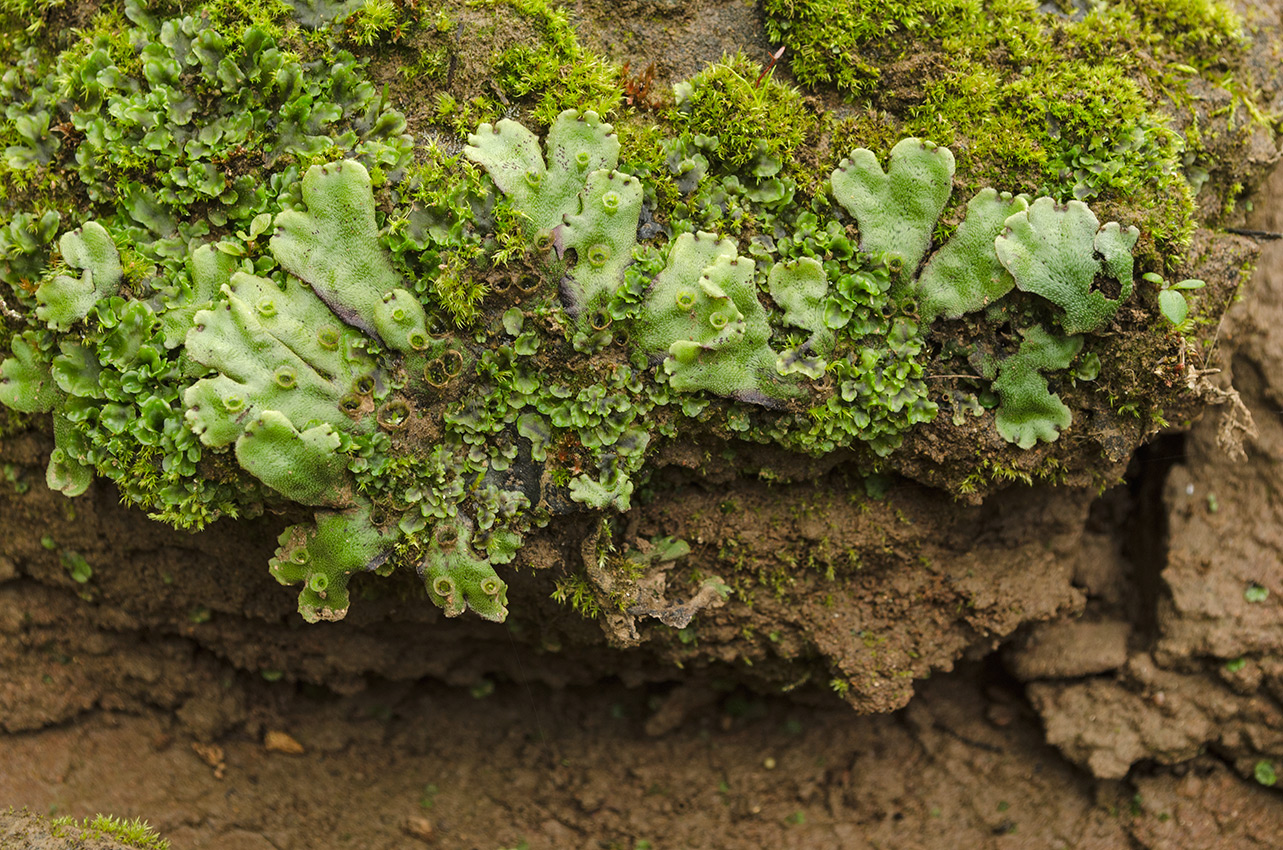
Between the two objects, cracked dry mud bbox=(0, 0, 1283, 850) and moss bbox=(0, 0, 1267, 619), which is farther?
cracked dry mud bbox=(0, 0, 1283, 850)

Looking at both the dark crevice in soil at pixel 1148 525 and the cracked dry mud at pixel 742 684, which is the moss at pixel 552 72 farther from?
the dark crevice in soil at pixel 1148 525

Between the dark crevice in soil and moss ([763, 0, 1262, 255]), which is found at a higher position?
moss ([763, 0, 1262, 255])

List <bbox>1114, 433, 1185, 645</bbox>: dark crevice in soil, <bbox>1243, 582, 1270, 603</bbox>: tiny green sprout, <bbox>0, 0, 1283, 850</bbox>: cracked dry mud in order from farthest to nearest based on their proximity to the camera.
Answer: <bbox>1114, 433, 1185, 645</bbox>: dark crevice in soil < <bbox>1243, 582, 1270, 603</bbox>: tiny green sprout < <bbox>0, 0, 1283, 850</bbox>: cracked dry mud

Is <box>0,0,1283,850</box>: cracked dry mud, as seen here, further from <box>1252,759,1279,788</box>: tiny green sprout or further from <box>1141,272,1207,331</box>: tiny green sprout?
<box>1141,272,1207,331</box>: tiny green sprout

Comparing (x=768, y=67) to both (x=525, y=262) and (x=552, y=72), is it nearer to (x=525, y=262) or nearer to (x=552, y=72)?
(x=552, y=72)

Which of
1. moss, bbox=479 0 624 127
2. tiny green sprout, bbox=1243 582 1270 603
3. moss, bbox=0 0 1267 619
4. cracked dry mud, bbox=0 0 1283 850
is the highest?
moss, bbox=479 0 624 127

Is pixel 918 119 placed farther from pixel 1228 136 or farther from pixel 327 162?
pixel 327 162

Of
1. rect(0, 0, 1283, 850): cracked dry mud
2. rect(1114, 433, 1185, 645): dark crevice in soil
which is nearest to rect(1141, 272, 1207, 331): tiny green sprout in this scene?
rect(0, 0, 1283, 850): cracked dry mud
